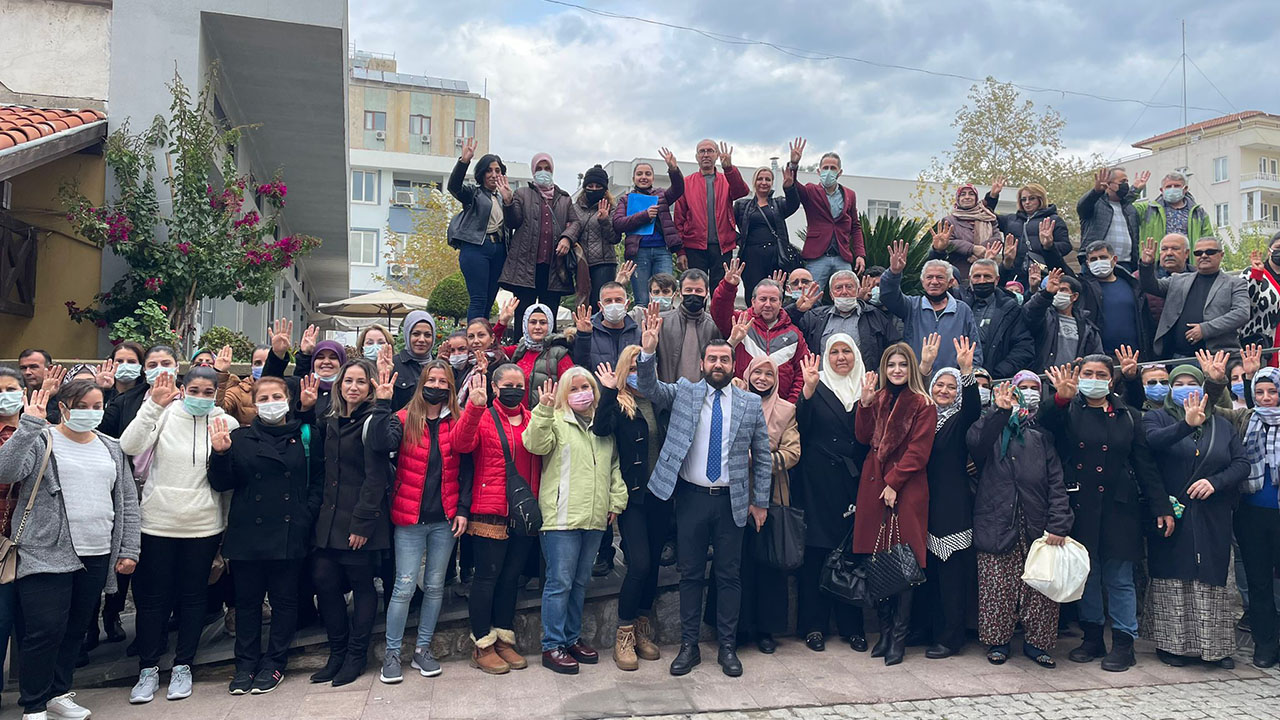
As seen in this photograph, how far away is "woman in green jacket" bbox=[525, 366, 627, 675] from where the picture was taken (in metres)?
5.93

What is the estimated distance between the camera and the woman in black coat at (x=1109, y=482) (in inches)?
244

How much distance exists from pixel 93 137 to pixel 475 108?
5042 cm

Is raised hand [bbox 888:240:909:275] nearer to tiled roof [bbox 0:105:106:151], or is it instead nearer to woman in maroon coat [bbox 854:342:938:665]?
woman in maroon coat [bbox 854:342:938:665]

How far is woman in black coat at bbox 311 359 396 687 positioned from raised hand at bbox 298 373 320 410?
12 cm

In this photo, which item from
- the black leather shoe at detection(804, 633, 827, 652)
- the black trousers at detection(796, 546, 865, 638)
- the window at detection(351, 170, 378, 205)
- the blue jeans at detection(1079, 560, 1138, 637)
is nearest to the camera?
the blue jeans at detection(1079, 560, 1138, 637)

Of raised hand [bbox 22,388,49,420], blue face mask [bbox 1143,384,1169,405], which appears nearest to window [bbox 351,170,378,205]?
raised hand [bbox 22,388,49,420]

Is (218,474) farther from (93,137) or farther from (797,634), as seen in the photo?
(93,137)

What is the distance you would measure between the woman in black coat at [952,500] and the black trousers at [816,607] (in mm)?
566

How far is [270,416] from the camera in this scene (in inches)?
222

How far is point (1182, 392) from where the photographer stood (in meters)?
6.39

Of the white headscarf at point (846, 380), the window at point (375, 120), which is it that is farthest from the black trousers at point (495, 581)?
the window at point (375, 120)

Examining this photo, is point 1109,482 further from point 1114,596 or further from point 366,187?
point 366,187

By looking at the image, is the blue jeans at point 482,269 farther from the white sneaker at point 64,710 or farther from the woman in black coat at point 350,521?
the white sneaker at point 64,710

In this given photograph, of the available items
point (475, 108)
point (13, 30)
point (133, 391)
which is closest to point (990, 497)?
point (133, 391)
